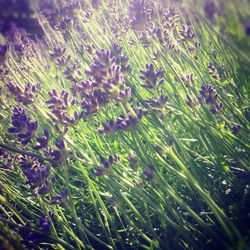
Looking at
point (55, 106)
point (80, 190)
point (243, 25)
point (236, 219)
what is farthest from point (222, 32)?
point (80, 190)

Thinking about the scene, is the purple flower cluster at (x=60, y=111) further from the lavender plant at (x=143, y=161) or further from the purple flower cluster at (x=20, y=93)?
the purple flower cluster at (x=20, y=93)

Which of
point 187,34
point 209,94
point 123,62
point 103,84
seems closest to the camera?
point 103,84

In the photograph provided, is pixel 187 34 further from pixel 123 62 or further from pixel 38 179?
pixel 38 179

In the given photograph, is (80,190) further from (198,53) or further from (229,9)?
(198,53)

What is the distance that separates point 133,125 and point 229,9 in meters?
0.81

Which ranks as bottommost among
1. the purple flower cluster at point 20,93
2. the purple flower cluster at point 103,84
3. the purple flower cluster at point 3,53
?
the purple flower cluster at point 103,84

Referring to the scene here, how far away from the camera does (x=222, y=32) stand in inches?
42.9

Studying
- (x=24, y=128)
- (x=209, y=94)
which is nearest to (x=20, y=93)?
(x=24, y=128)

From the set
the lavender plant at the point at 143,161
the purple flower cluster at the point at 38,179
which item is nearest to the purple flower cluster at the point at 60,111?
the lavender plant at the point at 143,161

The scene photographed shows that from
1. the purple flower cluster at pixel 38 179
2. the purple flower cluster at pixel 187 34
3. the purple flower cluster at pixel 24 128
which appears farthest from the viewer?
the purple flower cluster at pixel 187 34

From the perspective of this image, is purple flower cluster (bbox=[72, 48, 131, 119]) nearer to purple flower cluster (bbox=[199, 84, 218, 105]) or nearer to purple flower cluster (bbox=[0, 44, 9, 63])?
purple flower cluster (bbox=[199, 84, 218, 105])

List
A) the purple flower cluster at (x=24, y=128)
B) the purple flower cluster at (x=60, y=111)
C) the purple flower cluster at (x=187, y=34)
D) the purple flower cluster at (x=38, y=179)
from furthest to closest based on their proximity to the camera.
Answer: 1. the purple flower cluster at (x=187, y=34)
2. the purple flower cluster at (x=38, y=179)
3. the purple flower cluster at (x=24, y=128)
4. the purple flower cluster at (x=60, y=111)

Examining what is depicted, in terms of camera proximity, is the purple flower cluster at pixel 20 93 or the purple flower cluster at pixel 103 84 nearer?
the purple flower cluster at pixel 103 84

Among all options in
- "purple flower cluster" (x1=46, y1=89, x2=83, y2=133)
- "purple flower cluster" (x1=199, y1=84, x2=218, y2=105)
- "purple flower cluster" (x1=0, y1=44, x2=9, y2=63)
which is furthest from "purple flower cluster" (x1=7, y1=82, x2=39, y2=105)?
"purple flower cluster" (x1=199, y1=84, x2=218, y2=105)
